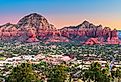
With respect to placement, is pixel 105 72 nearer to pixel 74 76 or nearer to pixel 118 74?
pixel 118 74

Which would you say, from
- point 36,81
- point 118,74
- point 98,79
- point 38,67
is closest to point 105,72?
point 98,79

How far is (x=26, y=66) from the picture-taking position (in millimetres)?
48875

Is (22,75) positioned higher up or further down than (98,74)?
higher up

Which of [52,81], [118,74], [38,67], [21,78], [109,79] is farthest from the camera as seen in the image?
[38,67]

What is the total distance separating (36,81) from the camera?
48.3m

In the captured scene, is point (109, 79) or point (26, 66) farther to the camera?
point (109, 79)

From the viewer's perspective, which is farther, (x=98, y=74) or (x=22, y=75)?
(x=98, y=74)

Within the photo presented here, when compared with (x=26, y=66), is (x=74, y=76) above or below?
below

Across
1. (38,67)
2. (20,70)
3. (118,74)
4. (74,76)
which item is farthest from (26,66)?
(38,67)

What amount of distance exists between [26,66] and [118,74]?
20.4 m

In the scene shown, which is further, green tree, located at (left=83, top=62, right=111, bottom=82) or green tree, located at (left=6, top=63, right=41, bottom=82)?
green tree, located at (left=83, top=62, right=111, bottom=82)

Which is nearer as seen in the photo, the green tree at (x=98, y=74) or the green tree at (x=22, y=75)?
the green tree at (x=22, y=75)

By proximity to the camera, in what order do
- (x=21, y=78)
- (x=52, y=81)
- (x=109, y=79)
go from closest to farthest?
(x=21, y=78)
(x=52, y=81)
(x=109, y=79)

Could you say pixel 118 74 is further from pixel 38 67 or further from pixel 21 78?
pixel 38 67
